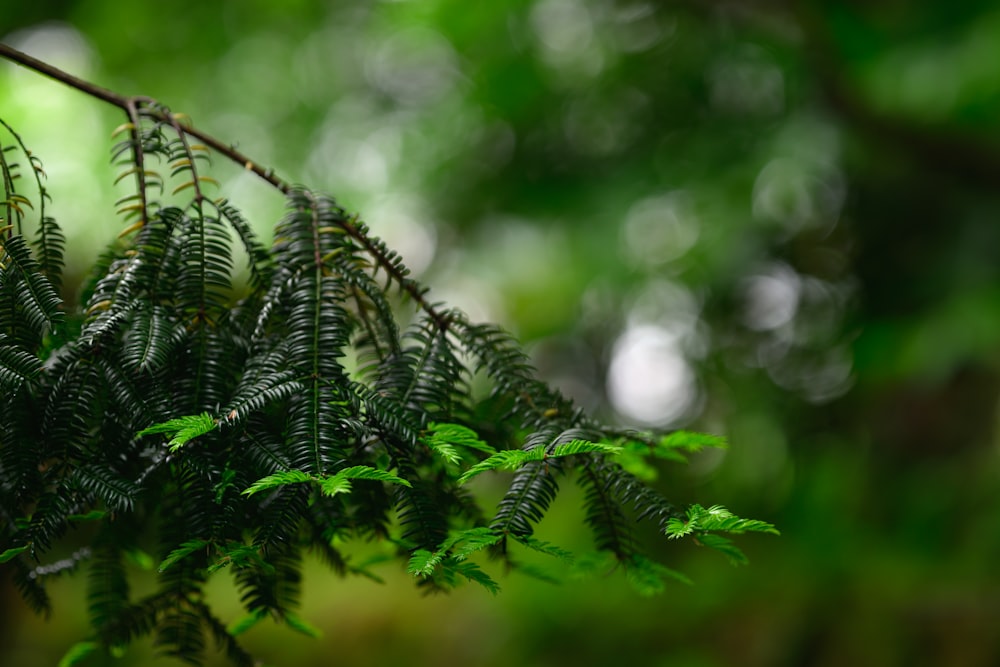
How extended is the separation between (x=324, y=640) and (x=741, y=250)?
8.17ft

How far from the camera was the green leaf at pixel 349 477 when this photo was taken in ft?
1.93

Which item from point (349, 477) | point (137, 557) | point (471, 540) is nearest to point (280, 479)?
point (349, 477)

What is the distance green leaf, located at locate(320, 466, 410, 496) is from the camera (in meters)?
0.59

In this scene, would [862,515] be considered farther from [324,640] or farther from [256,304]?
[256,304]

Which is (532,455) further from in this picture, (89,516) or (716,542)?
(89,516)

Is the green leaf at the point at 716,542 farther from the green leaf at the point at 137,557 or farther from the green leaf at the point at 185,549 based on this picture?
the green leaf at the point at 137,557

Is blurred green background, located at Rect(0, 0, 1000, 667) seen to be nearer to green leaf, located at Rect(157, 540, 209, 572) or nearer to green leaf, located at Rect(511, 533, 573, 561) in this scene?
green leaf, located at Rect(511, 533, 573, 561)

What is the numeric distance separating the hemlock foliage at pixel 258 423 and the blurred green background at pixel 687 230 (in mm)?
2290

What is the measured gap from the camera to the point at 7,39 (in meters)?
4.81

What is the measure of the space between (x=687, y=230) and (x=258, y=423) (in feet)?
10.7

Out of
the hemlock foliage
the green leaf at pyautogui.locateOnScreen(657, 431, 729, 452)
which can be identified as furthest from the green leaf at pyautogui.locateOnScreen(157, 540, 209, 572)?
the green leaf at pyautogui.locateOnScreen(657, 431, 729, 452)

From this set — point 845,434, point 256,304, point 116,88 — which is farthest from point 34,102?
point 845,434

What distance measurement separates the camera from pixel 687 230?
3.73 meters

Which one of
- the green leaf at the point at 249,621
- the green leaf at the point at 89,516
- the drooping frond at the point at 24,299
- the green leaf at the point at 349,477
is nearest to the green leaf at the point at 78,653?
the green leaf at the point at 249,621
